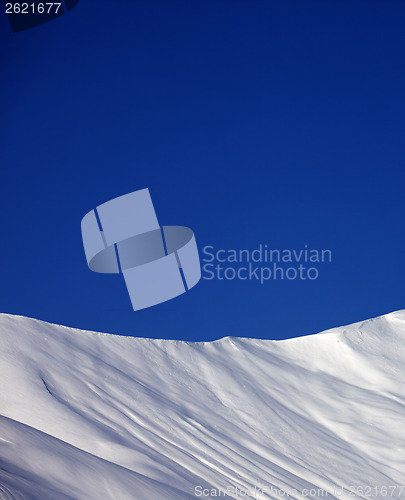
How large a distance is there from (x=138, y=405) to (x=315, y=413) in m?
8.28

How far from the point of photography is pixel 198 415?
23.0 meters

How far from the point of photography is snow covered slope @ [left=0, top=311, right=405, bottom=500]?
527 inches

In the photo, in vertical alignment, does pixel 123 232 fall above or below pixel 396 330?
above

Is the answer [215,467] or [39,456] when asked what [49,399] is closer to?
[215,467]

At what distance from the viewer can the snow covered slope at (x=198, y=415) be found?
44.0 feet

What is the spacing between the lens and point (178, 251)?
18.5m

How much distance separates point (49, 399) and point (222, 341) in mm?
12985

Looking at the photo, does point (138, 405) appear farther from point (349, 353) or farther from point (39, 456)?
point (349, 353)

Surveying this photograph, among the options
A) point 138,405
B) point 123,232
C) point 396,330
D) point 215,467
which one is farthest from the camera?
point 396,330

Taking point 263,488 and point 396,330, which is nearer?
point 263,488

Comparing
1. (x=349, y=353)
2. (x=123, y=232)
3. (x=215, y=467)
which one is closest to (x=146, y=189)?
(x=123, y=232)

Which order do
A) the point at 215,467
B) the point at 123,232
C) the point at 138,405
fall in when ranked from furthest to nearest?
the point at 138,405, the point at 215,467, the point at 123,232

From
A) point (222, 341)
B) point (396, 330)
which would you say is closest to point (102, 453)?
point (222, 341)

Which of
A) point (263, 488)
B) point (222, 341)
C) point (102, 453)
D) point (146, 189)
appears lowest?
point (263, 488)
